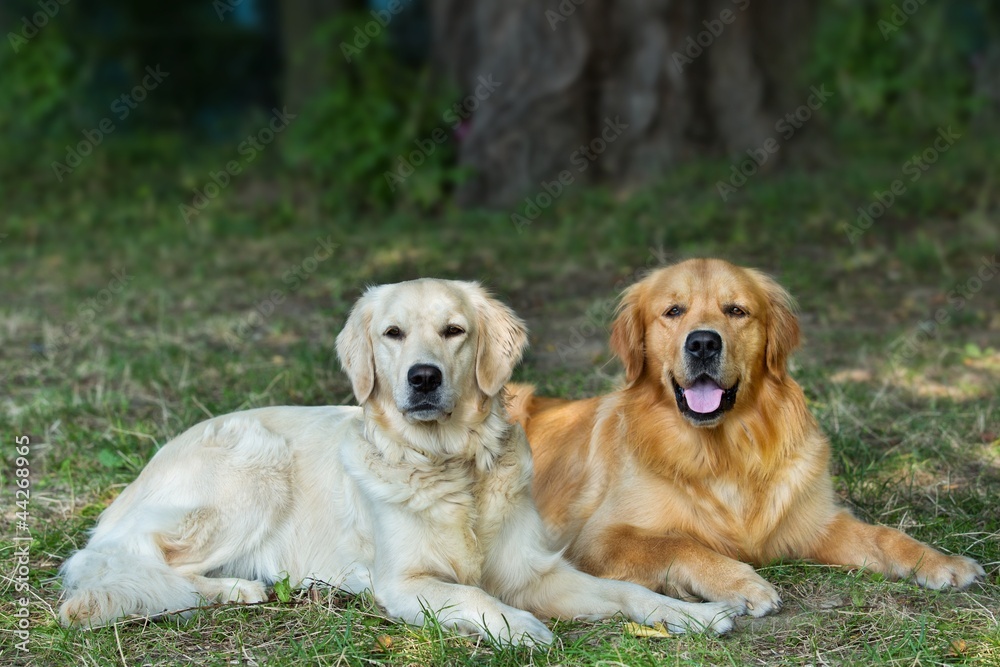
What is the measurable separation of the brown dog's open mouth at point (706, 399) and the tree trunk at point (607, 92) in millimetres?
6864

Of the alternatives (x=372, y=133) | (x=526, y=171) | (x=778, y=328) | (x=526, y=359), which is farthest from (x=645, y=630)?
(x=372, y=133)

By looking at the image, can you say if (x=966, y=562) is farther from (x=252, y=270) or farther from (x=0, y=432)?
(x=252, y=270)

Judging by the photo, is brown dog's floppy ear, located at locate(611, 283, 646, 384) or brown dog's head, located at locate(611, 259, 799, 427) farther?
brown dog's floppy ear, located at locate(611, 283, 646, 384)

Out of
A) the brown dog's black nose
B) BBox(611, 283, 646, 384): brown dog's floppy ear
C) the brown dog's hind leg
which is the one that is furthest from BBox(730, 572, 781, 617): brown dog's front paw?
BBox(611, 283, 646, 384): brown dog's floppy ear

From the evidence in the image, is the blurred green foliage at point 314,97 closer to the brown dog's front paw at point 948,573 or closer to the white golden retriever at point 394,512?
the white golden retriever at point 394,512

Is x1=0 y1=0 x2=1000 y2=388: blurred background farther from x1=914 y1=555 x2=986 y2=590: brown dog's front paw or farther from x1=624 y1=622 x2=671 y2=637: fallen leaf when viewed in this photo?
x1=624 y1=622 x2=671 y2=637: fallen leaf

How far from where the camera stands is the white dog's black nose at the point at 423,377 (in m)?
3.60

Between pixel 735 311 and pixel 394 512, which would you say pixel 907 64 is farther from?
pixel 394 512

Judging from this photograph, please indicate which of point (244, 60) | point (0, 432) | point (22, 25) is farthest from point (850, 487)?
point (244, 60)

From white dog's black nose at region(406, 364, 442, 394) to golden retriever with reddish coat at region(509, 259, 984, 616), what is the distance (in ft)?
3.02

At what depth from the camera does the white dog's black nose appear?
11.8ft

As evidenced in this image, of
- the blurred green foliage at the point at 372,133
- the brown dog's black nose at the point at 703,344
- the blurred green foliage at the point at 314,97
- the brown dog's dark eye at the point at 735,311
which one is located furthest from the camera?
the blurred green foliage at the point at 314,97

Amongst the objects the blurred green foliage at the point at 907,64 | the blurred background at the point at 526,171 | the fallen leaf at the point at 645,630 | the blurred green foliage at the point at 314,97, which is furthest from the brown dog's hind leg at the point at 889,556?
the blurred green foliage at the point at 907,64

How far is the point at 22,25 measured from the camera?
587 inches
